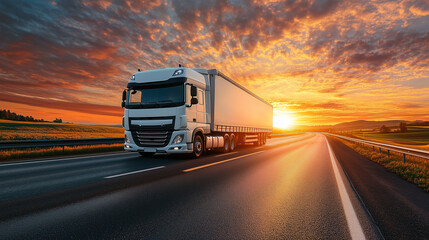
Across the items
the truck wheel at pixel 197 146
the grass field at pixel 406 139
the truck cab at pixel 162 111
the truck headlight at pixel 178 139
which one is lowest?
the grass field at pixel 406 139

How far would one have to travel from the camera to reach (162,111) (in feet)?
31.7

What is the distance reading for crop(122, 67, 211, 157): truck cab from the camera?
31.4ft

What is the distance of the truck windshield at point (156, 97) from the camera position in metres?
9.75

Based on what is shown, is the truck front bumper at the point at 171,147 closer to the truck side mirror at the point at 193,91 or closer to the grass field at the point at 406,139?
the truck side mirror at the point at 193,91

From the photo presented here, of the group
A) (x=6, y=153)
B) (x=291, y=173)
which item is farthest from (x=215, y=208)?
(x=6, y=153)

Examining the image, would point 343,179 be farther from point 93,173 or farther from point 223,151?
point 223,151

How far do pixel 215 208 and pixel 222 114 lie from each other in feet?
30.5

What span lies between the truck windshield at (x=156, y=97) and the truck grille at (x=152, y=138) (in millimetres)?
1089

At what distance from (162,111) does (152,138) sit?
45.7 inches

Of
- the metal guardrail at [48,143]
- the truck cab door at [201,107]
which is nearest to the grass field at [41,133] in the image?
the metal guardrail at [48,143]

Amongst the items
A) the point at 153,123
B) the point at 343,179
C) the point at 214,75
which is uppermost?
the point at 214,75

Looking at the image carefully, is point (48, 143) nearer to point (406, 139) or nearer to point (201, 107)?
point (201, 107)

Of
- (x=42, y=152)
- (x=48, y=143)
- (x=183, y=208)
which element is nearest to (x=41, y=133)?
(x=48, y=143)

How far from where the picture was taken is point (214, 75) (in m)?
12.2
